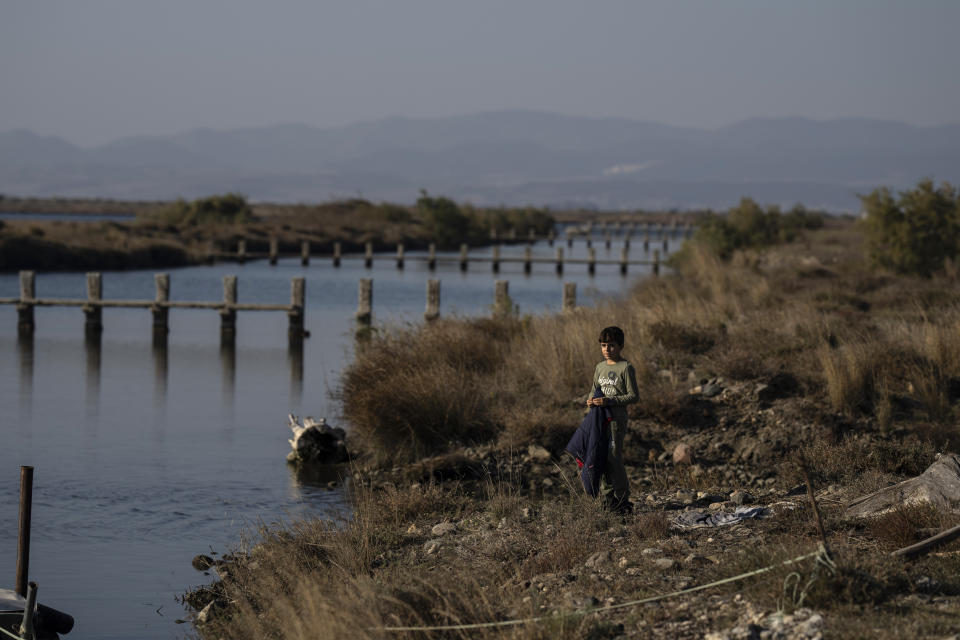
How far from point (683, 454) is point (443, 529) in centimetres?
421

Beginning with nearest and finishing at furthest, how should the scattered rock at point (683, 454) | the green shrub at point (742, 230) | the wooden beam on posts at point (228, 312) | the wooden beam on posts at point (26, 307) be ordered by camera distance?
the scattered rock at point (683, 454), the wooden beam on posts at point (228, 312), the wooden beam on posts at point (26, 307), the green shrub at point (742, 230)

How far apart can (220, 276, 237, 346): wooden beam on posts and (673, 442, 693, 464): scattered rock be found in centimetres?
1717

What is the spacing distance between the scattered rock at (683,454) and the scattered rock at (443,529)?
3.95 metres

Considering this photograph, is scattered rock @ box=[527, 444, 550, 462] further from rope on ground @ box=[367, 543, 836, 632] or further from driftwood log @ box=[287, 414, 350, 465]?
rope on ground @ box=[367, 543, 836, 632]

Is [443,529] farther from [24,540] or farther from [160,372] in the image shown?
[160,372]

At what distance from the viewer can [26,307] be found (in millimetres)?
30250

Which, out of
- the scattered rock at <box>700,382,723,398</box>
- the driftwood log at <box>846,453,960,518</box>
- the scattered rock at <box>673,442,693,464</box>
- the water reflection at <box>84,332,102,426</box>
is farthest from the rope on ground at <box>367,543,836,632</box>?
the water reflection at <box>84,332,102,426</box>

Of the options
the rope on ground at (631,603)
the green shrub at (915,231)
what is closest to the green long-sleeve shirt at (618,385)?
the rope on ground at (631,603)

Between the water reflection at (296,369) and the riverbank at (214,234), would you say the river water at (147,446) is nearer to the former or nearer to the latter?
the water reflection at (296,369)

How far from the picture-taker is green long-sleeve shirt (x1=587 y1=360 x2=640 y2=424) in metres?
9.91

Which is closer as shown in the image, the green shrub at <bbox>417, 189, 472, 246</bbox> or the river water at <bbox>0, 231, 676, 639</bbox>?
the river water at <bbox>0, 231, 676, 639</bbox>

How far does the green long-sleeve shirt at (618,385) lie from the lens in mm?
9914

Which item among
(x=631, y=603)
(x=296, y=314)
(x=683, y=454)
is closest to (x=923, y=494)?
(x=631, y=603)

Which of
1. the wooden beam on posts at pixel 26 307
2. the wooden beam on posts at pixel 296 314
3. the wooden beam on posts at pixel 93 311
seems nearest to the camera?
the wooden beam on posts at pixel 296 314
